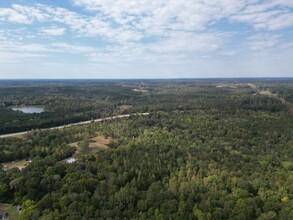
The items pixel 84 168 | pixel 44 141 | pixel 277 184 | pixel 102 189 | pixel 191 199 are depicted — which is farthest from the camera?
pixel 44 141

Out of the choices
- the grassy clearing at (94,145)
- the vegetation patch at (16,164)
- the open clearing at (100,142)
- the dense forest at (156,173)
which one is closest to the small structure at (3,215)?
the dense forest at (156,173)

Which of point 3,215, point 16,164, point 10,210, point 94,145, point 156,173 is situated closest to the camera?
point 3,215

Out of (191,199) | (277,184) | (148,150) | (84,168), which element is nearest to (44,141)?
(84,168)

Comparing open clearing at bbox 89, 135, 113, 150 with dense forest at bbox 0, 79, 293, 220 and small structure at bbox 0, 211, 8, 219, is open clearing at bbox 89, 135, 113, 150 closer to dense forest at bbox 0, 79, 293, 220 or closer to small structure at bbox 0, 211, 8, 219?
dense forest at bbox 0, 79, 293, 220

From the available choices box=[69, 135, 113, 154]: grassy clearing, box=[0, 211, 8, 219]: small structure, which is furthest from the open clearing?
box=[0, 211, 8, 219]: small structure

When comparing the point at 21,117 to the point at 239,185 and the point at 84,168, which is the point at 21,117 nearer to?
the point at 84,168

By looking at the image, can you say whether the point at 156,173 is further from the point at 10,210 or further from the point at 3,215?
the point at 3,215

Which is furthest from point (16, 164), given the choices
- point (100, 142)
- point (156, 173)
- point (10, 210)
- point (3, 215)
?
point (156, 173)

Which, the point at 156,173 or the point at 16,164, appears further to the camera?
Result: the point at 16,164
